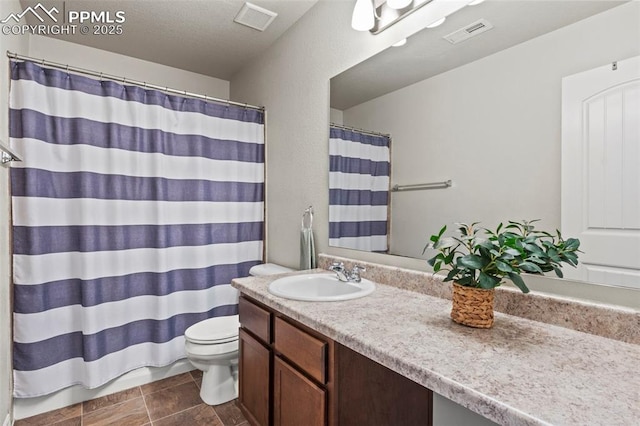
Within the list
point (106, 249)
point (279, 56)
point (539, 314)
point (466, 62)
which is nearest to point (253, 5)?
point (279, 56)

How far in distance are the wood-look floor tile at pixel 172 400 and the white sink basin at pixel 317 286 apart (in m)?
1.06

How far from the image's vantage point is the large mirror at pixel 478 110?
1015 millimetres

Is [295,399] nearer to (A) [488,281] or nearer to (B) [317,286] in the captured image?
(B) [317,286]

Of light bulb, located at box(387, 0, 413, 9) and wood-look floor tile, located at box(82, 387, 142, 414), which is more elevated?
light bulb, located at box(387, 0, 413, 9)

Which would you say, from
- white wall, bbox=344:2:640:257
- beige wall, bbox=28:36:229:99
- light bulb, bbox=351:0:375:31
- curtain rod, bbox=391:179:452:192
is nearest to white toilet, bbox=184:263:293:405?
white wall, bbox=344:2:640:257

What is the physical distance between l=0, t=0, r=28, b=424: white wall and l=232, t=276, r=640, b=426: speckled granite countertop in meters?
1.53

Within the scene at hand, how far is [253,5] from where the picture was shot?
6.81 ft

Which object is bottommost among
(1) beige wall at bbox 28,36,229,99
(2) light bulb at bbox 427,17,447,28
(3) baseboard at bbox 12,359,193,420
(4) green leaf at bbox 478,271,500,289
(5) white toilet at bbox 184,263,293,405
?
(3) baseboard at bbox 12,359,193,420

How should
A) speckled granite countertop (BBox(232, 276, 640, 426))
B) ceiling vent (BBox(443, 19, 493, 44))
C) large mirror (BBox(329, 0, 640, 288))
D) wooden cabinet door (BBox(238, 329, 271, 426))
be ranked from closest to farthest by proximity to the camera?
1. speckled granite countertop (BBox(232, 276, 640, 426))
2. large mirror (BBox(329, 0, 640, 288))
3. ceiling vent (BBox(443, 19, 493, 44))
4. wooden cabinet door (BBox(238, 329, 271, 426))

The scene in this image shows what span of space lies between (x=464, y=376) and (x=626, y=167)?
0.73 meters

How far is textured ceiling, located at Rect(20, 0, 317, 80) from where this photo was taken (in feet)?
6.78

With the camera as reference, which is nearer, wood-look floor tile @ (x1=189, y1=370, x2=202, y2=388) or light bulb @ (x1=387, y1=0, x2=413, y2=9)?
light bulb @ (x1=387, y1=0, x2=413, y2=9)

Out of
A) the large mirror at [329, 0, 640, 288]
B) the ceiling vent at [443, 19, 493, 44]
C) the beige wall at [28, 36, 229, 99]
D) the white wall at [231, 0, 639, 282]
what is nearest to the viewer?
the large mirror at [329, 0, 640, 288]

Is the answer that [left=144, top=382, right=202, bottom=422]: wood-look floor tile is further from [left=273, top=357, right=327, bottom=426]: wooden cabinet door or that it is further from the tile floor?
[left=273, top=357, right=327, bottom=426]: wooden cabinet door
